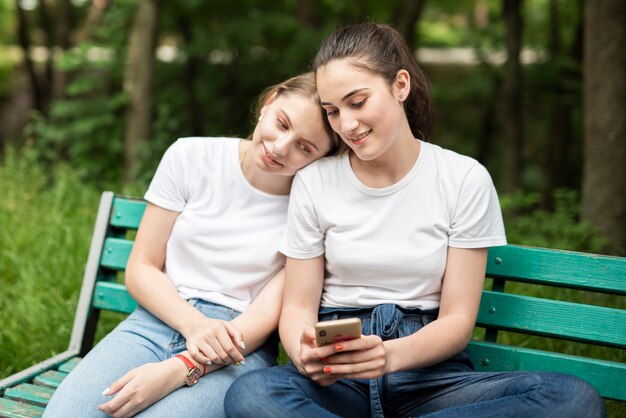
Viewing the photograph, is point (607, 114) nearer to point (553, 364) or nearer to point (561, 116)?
point (553, 364)

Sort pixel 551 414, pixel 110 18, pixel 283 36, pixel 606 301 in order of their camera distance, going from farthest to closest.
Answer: pixel 283 36 → pixel 110 18 → pixel 606 301 → pixel 551 414

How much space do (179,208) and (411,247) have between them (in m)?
0.96

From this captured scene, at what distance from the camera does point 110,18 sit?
7.11 meters

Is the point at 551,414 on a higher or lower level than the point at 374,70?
lower

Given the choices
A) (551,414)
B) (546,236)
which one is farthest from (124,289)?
(546,236)

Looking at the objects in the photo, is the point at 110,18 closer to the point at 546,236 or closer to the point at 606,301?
the point at 546,236

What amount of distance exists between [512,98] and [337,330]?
15.7 ft

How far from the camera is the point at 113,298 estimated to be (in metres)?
3.24

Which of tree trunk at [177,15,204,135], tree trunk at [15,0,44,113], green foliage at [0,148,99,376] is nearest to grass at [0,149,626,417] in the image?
green foliage at [0,148,99,376]

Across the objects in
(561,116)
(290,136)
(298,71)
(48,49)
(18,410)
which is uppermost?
(48,49)

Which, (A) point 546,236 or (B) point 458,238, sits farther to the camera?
(A) point 546,236

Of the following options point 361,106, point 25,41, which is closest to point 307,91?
point 361,106

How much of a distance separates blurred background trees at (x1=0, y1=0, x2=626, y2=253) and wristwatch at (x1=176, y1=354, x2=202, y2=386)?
243 cm

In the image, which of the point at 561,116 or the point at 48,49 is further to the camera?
the point at 48,49
